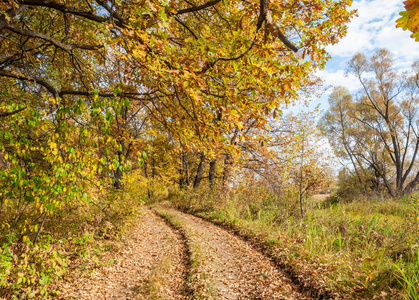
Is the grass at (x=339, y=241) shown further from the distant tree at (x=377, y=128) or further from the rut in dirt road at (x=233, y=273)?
the distant tree at (x=377, y=128)

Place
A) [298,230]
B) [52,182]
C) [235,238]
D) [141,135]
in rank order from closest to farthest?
[52,182]
[298,230]
[235,238]
[141,135]

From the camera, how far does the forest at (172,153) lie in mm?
3430

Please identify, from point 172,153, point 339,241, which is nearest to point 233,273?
point 339,241

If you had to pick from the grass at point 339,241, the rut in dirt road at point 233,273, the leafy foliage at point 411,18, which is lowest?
the rut in dirt road at point 233,273

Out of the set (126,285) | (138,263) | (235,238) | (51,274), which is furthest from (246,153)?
(51,274)

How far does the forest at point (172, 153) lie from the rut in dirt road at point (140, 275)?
4 cm

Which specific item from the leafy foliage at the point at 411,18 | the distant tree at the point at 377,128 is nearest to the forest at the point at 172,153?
the leafy foliage at the point at 411,18

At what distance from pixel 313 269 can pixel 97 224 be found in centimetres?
609

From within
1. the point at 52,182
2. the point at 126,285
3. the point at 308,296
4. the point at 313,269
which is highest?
the point at 52,182

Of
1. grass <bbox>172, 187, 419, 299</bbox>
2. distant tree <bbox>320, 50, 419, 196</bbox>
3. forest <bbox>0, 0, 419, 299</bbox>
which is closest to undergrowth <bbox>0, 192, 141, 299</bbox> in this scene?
forest <bbox>0, 0, 419, 299</bbox>

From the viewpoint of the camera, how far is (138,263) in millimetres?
6305

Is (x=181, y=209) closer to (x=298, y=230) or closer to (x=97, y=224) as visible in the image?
(x=97, y=224)

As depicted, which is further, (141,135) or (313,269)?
(141,135)

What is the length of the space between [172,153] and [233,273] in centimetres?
363
